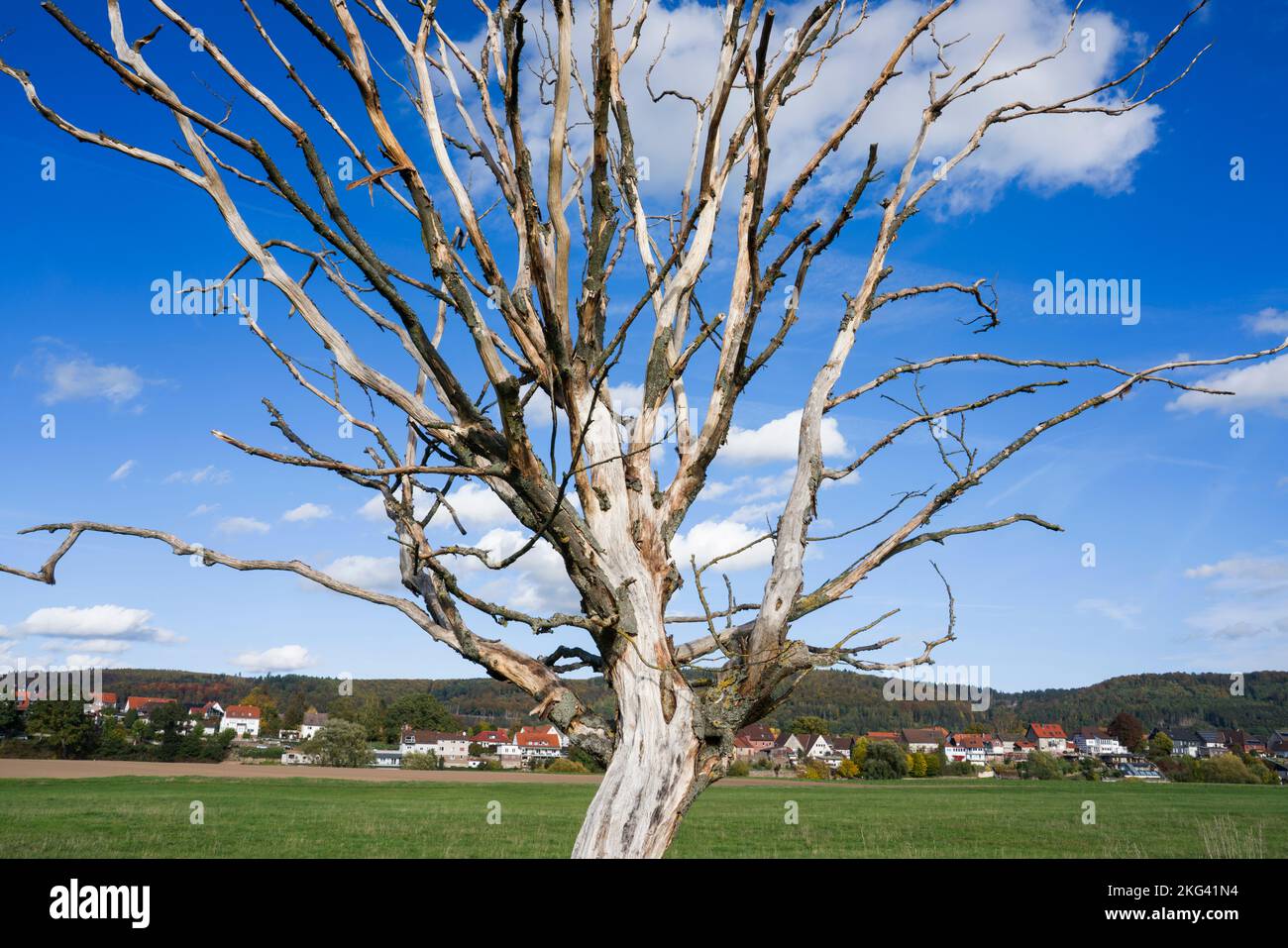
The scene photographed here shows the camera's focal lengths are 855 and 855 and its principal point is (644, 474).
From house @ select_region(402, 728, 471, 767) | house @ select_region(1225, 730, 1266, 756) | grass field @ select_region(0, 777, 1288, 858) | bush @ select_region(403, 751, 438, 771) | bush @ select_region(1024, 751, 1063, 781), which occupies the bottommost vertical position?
house @ select_region(1225, 730, 1266, 756)

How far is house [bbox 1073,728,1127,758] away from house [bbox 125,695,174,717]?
405 ft

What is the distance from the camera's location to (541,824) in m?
26.1

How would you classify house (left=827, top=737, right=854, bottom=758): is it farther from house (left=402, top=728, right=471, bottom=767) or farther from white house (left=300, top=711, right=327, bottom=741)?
white house (left=300, top=711, right=327, bottom=741)

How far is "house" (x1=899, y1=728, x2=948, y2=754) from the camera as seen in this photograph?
111m

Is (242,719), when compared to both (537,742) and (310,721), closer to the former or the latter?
(310,721)

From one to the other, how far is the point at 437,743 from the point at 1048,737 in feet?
310

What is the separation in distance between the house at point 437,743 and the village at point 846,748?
0.12 meters

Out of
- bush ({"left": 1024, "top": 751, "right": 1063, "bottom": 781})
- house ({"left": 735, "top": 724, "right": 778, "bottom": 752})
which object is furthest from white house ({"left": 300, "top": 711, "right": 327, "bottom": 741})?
bush ({"left": 1024, "top": 751, "right": 1063, "bottom": 781})

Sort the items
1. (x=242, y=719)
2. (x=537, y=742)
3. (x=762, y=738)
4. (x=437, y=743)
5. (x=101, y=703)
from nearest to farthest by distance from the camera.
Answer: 1. (x=101, y=703)
2. (x=537, y=742)
3. (x=437, y=743)
4. (x=762, y=738)
5. (x=242, y=719)

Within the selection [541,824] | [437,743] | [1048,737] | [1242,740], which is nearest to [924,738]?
[1048,737]

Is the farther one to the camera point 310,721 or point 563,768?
point 310,721

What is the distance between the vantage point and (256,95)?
2.73m

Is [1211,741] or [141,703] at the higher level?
[141,703]
